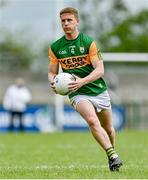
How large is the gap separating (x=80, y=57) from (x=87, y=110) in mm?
703

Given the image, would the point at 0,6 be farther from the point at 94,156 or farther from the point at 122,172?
the point at 122,172

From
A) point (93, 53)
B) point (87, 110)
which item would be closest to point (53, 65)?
point (93, 53)

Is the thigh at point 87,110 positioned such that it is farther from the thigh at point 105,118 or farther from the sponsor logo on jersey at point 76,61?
the sponsor logo on jersey at point 76,61

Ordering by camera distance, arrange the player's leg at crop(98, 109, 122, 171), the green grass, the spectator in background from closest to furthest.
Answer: the green grass, the player's leg at crop(98, 109, 122, 171), the spectator in background

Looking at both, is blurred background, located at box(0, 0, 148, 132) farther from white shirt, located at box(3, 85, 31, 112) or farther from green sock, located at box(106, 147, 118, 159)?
green sock, located at box(106, 147, 118, 159)

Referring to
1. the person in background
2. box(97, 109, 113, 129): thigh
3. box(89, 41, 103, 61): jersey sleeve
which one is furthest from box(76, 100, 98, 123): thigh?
box(89, 41, 103, 61): jersey sleeve

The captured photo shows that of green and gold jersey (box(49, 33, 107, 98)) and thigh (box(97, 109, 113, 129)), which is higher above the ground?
green and gold jersey (box(49, 33, 107, 98))

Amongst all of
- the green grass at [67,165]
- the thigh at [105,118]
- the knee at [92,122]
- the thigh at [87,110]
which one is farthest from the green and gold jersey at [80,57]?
the green grass at [67,165]

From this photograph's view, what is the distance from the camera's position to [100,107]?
33.3ft

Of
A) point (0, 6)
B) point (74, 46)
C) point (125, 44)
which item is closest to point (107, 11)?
point (125, 44)

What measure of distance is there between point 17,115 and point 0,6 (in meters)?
8.89

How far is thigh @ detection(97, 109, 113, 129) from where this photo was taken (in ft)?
33.8

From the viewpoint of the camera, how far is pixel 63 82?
986 centimetres

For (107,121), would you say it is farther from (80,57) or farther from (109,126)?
(80,57)
